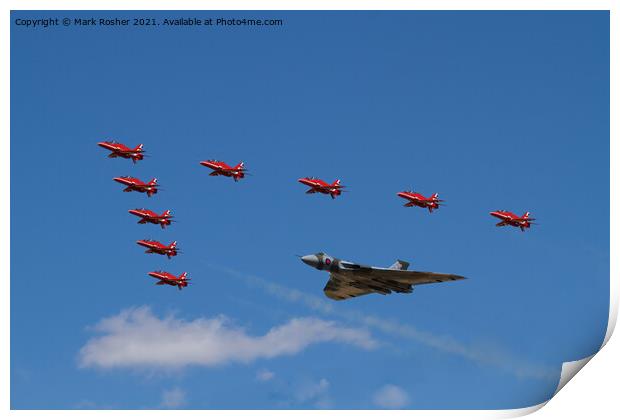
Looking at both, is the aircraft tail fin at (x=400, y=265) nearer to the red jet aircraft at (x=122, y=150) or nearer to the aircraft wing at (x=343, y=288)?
the aircraft wing at (x=343, y=288)

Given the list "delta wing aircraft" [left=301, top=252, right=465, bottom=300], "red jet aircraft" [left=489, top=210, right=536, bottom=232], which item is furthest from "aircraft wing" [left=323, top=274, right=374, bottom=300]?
"red jet aircraft" [left=489, top=210, right=536, bottom=232]

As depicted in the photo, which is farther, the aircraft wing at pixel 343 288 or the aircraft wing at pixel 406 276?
the aircraft wing at pixel 343 288

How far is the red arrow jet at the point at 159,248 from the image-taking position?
300 feet

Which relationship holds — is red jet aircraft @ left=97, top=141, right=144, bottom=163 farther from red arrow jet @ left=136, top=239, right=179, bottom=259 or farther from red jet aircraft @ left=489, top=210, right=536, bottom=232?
red jet aircraft @ left=489, top=210, right=536, bottom=232

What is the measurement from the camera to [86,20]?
83.5 meters

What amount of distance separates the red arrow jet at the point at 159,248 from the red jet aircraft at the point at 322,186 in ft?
34.0

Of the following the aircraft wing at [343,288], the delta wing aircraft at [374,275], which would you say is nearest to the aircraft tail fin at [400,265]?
the delta wing aircraft at [374,275]

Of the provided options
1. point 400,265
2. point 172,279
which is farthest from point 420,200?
point 172,279

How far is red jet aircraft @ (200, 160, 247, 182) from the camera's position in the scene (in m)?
90.9

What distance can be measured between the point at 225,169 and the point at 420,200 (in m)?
14.2

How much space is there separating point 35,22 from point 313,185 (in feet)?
74.1
